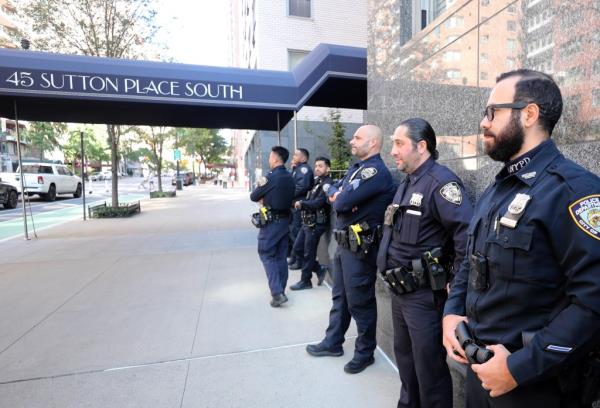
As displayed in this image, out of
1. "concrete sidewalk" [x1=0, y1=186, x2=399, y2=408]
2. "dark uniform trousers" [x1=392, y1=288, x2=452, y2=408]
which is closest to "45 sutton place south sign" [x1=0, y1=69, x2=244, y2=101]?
"concrete sidewalk" [x1=0, y1=186, x2=399, y2=408]

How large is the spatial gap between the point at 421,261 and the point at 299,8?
54.3ft

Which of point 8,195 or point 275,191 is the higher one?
point 275,191

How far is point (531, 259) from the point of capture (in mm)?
1205

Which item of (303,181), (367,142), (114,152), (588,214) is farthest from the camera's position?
(114,152)

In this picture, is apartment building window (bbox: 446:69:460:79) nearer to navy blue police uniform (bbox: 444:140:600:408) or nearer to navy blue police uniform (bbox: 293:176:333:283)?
navy blue police uniform (bbox: 444:140:600:408)

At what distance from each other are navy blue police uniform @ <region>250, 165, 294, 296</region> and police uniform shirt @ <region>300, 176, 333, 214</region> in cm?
63

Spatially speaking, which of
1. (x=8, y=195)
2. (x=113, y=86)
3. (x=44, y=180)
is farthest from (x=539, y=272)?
(x=44, y=180)

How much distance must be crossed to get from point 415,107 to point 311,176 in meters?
2.49

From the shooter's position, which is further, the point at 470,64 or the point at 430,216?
the point at 470,64

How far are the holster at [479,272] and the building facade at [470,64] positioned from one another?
99cm

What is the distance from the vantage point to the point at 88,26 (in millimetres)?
11625

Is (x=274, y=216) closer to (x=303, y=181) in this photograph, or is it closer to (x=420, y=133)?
(x=303, y=181)

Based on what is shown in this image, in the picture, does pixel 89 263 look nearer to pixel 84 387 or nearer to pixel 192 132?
pixel 84 387

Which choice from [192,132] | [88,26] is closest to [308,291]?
[88,26]
